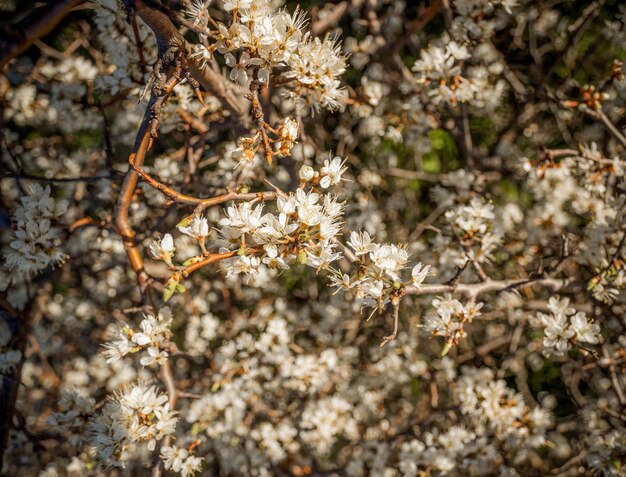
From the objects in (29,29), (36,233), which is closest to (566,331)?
(36,233)

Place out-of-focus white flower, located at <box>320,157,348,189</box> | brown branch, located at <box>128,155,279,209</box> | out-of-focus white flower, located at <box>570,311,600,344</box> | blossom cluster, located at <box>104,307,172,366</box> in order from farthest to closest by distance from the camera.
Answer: out-of-focus white flower, located at <box>570,311,600,344</box> < blossom cluster, located at <box>104,307,172,366</box> < out-of-focus white flower, located at <box>320,157,348,189</box> < brown branch, located at <box>128,155,279,209</box>

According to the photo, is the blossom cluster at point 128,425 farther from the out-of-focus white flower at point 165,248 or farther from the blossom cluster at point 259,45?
the blossom cluster at point 259,45

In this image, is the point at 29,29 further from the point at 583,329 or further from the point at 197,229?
the point at 583,329

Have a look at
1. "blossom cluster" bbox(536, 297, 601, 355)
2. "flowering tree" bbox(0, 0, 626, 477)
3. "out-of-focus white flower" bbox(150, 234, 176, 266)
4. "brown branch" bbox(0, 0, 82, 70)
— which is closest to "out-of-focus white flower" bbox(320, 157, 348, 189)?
"flowering tree" bbox(0, 0, 626, 477)

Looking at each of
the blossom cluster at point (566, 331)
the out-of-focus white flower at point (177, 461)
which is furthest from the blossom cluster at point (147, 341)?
the blossom cluster at point (566, 331)

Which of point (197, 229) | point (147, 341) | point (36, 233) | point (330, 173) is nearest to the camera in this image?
point (197, 229)

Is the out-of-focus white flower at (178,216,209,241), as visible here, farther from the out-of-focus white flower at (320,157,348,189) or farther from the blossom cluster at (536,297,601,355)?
the blossom cluster at (536,297,601,355)

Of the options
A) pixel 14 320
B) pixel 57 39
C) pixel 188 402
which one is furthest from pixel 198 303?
pixel 57 39

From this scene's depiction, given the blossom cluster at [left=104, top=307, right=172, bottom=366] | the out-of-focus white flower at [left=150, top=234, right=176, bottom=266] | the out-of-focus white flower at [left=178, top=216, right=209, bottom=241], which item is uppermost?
the out-of-focus white flower at [left=178, top=216, right=209, bottom=241]
